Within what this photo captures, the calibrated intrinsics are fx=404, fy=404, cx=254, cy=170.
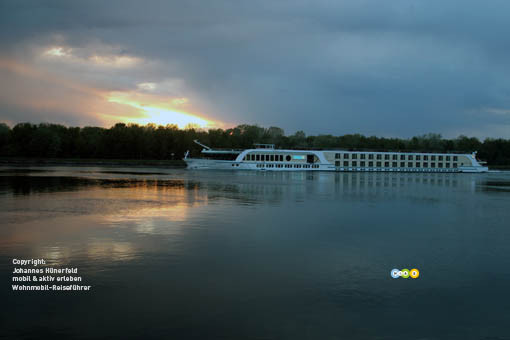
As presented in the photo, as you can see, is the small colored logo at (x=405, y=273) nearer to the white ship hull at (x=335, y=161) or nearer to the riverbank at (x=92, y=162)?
the white ship hull at (x=335, y=161)

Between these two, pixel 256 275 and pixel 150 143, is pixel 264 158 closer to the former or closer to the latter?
pixel 150 143

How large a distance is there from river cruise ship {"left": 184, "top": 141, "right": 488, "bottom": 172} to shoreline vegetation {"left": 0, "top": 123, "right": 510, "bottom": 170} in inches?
485

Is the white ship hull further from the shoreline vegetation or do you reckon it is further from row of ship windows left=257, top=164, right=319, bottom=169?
the shoreline vegetation

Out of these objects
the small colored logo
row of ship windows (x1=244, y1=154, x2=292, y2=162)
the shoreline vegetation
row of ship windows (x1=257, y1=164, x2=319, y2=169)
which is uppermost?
the shoreline vegetation

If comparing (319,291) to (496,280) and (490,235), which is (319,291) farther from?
(490,235)

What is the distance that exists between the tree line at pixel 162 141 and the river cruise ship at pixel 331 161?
1488cm

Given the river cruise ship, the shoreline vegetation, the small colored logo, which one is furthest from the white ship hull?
the small colored logo

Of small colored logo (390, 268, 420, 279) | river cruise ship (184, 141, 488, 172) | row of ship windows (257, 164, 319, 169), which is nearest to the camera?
small colored logo (390, 268, 420, 279)

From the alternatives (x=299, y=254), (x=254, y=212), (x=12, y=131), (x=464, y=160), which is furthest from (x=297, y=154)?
(x=12, y=131)

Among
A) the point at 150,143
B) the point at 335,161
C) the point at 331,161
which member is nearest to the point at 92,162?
the point at 150,143

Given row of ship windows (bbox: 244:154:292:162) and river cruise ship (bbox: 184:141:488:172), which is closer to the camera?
river cruise ship (bbox: 184:141:488:172)

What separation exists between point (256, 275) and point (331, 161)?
7284 cm

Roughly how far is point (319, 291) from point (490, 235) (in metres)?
11.2

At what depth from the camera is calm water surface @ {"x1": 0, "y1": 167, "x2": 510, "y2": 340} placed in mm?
7691
